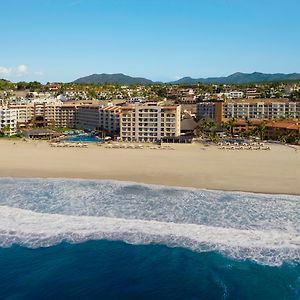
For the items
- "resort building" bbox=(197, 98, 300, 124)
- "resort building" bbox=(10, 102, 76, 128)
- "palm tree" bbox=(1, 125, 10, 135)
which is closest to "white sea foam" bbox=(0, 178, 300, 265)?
"palm tree" bbox=(1, 125, 10, 135)

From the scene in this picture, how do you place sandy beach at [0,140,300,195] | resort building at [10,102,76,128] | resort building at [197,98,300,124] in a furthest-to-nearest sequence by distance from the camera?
resort building at [197,98,300,124] → resort building at [10,102,76,128] → sandy beach at [0,140,300,195]

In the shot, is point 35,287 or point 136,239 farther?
point 136,239

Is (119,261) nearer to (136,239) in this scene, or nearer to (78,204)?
(136,239)

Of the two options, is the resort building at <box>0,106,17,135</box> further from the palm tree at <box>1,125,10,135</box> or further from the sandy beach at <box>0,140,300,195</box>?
the sandy beach at <box>0,140,300,195</box>

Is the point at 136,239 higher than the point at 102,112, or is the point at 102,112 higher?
the point at 102,112

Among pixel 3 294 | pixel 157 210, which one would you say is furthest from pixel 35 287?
pixel 157 210

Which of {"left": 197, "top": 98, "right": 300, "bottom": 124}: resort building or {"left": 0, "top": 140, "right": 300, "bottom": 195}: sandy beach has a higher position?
{"left": 197, "top": 98, "right": 300, "bottom": 124}: resort building

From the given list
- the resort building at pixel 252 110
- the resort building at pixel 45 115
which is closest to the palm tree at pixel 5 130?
the resort building at pixel 45 115
